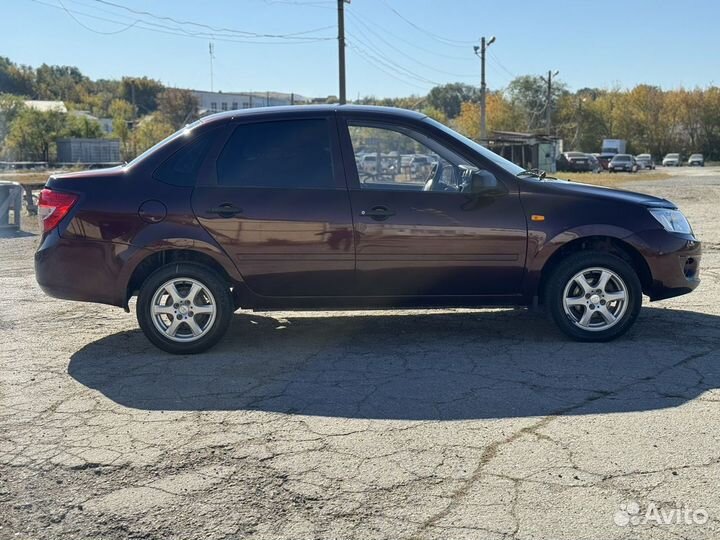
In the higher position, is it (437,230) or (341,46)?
(341,46)

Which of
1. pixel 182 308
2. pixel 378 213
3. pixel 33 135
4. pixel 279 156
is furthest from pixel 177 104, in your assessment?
pixel 378 213

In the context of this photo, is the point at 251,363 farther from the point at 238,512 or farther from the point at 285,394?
the point at 238,512

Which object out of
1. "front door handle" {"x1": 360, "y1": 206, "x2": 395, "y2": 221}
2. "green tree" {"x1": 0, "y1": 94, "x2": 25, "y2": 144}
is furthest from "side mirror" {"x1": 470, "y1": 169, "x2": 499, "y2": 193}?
"green tree" {"x1": 0, "y1": 94, "x2": 25, "y2": 144}

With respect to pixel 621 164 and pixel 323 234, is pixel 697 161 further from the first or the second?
pixel 323 234

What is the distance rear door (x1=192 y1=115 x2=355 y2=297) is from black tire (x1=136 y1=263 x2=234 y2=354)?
23 cm

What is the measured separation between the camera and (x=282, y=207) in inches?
220

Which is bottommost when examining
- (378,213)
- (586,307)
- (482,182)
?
(586,307)

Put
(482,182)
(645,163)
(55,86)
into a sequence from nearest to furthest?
(482,182) < (645,163) < (55,86)

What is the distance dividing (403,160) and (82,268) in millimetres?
2655

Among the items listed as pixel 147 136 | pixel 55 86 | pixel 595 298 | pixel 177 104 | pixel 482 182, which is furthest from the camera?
pixel 55 86

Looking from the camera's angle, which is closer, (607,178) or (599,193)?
(599,193)

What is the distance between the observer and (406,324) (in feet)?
21.7

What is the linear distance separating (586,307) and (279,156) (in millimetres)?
2676

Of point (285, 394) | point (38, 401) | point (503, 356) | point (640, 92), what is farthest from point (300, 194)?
point (640, 92)
